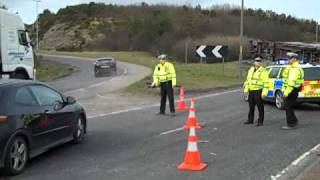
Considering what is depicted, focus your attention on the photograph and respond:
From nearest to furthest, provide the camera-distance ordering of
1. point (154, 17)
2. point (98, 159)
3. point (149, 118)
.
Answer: point (98, 159), point (149, 118), point (154, 17)

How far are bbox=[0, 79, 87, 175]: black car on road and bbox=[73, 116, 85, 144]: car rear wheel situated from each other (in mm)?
150

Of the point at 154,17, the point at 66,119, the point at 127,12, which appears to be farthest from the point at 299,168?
the point at 127,12

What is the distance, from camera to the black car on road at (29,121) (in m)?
8.47

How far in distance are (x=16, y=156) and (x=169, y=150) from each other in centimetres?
295

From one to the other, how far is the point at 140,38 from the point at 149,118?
93269mm

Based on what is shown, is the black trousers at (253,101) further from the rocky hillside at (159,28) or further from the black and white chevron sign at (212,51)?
the rocky hillside at (159,28)

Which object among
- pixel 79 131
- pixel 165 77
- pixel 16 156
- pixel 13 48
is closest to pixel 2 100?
pixel 16 156

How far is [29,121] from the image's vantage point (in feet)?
29.7

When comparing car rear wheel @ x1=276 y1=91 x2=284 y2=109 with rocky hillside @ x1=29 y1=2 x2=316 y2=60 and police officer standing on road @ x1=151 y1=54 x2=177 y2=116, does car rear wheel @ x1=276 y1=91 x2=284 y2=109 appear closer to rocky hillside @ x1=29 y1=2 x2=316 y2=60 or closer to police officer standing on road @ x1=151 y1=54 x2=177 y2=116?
police officer standing on road @ x1=151 y1=54 x2=177 y2=116

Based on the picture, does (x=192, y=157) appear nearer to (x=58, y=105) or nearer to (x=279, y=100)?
(x=58, y=105)

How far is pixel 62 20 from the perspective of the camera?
164 metres

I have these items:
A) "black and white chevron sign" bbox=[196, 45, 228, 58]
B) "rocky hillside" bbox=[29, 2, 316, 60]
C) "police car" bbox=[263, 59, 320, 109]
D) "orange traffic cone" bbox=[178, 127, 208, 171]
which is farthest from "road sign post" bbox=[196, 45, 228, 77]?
"rocky hillside" bbox=[29, 2, 316, 60]

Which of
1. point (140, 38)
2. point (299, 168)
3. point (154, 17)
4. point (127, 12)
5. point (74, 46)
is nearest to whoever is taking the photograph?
point (299, 168)

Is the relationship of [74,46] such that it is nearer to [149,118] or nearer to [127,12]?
[127,12]
